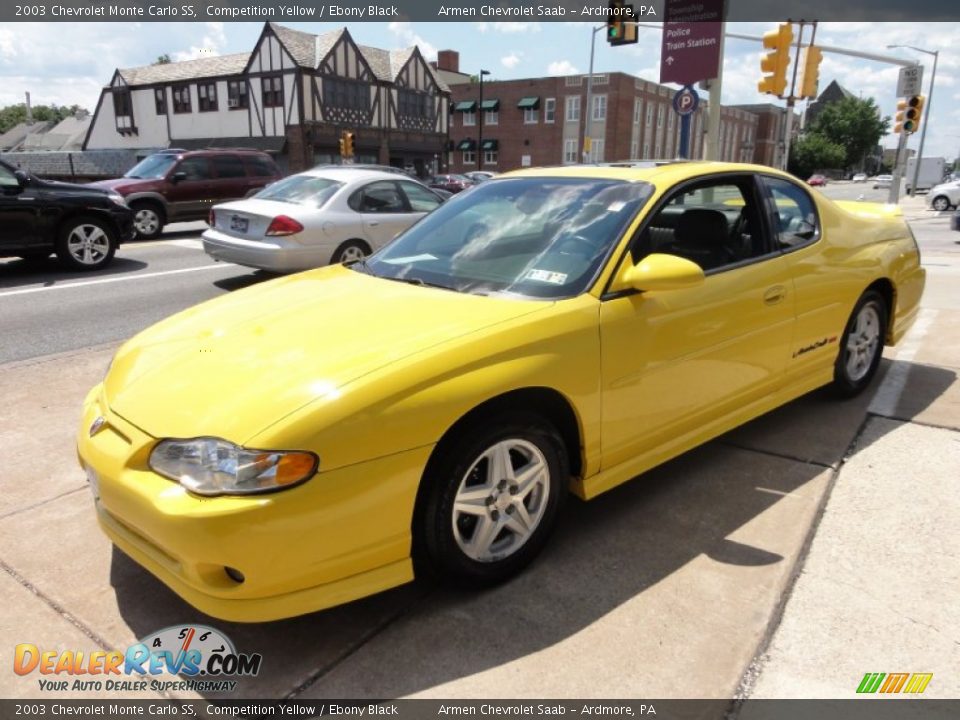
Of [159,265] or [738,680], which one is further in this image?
[159,265]

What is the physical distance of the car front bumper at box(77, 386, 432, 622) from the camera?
213cm

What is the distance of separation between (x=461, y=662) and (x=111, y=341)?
17.8ft

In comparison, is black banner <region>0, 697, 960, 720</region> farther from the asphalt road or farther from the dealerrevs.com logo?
the asphalt road

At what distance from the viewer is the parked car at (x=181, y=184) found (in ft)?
46.5

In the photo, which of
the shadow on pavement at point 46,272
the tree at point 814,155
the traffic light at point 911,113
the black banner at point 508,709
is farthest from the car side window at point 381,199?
the tree at point 814,155

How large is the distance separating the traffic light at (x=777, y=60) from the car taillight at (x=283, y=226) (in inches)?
482

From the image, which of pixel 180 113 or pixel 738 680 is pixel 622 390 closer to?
pixel 738 680

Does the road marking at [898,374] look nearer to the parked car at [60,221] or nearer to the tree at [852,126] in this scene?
the parked car at [60,221]

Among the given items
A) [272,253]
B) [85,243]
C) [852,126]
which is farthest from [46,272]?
[852,126]

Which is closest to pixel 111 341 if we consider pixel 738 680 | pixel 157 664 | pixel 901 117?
pixel 157 664

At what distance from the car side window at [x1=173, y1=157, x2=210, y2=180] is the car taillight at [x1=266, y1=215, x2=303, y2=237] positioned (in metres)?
7.53

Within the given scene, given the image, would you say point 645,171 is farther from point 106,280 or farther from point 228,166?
point 228,166

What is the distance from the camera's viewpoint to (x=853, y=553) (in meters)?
3.01

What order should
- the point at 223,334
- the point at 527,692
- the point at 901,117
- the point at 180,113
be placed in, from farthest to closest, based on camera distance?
the point at 180,113
the point at 901,117
the point at 223,334
the point at 527,692
